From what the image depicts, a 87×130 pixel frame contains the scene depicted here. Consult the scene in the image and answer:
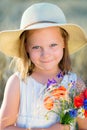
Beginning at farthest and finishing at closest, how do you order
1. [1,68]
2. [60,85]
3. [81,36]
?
[1,68] → [81,36] → [60,85]

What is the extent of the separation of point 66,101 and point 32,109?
1.39 ft

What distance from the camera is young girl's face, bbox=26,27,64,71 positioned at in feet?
13.0

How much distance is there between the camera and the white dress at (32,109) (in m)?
4.05

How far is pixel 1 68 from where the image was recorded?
18.9 feet

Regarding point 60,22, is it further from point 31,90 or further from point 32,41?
point 31,90

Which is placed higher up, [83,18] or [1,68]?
[83,18]

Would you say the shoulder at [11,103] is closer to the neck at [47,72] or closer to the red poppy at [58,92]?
the neck at [47,72]

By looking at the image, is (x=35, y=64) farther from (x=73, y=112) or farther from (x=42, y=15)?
(x=73, y=112)

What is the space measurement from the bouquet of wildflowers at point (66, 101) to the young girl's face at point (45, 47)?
266mm

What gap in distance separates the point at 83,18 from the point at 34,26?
1921 mm

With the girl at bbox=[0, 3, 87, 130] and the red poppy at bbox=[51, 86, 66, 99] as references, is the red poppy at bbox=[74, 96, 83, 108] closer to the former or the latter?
the red poppy at bbox=[51, 86, 66, 99]

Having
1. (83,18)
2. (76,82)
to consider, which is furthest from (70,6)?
(76,82)

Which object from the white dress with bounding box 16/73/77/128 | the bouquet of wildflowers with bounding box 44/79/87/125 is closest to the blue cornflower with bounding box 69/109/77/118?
the bouquet of wildflowers with bounding box 44/79/87/125

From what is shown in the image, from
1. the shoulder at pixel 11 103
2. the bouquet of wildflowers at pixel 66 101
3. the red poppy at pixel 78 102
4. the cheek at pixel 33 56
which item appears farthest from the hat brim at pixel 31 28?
the red poppy at pixel 78 102
